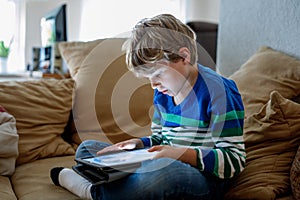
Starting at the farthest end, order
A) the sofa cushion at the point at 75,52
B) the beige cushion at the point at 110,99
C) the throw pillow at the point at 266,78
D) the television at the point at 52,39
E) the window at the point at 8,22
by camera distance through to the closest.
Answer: the window at the point at 8,22 → the television at the point at 52,39 → the sofa cushion at the point at 75,52 → the beige cushion at the point at 110,99 → the throw pillow at the point at 266,78

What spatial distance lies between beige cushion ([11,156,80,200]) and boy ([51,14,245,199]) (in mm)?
34

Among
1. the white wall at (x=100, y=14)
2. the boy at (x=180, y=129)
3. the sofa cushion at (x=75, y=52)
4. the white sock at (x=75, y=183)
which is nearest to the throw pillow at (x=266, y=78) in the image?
the boy at (x=180, y=129)

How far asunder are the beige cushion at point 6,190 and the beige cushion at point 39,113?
0.54 ft

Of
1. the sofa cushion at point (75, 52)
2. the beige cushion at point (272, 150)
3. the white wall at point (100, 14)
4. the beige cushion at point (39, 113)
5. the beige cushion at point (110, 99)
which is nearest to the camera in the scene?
the beige cushion at point (272, 150)

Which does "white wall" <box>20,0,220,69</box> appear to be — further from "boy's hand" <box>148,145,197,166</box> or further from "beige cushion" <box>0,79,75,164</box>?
"boy's hand" <box>148,145,197,166</box>

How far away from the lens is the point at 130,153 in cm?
110

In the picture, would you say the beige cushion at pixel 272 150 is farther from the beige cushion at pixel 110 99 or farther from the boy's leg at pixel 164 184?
the beige cushion at pixel 110 99

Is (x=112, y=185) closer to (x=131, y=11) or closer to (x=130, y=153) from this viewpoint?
(x=130, y=153)

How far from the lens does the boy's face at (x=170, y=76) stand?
1.11 m

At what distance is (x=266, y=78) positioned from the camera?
1375 mm

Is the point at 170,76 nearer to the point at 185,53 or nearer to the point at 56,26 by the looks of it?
the point at 185,53

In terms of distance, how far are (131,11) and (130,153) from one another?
2.49 metres

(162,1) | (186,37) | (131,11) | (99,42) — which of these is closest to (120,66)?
(99,42)

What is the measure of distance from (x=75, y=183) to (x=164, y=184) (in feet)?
1.26
